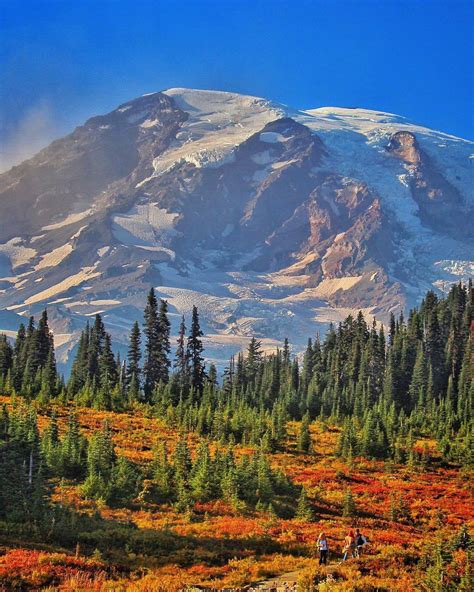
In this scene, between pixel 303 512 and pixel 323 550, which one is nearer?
pixel 323 550

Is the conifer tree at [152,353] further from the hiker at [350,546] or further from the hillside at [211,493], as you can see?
the hiker at [350,546]

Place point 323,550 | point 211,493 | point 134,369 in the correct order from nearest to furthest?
point 323,550 < point 211,493 < point 134,369

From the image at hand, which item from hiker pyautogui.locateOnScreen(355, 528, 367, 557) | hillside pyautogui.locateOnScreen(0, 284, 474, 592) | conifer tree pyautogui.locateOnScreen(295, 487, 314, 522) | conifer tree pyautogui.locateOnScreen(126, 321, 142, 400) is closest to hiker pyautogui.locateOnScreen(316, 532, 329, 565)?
hillside pyautogui.locateOnScreen(0, 284, 474, 592)

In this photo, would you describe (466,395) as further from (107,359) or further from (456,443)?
(107,359)

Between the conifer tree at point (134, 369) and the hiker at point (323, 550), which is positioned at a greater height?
the conifer tree at point (134, 369)

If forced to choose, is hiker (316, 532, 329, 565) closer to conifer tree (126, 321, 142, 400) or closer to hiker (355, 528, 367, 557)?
hiker (355, 528, 367, 557)

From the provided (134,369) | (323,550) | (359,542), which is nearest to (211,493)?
(359,542)

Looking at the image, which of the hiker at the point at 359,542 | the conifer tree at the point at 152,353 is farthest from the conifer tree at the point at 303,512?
the conifer tree at the point at 152,353

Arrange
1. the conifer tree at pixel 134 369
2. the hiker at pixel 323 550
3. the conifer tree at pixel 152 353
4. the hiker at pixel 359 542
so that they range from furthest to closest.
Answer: the conifer tree at pixel 152 353 < the conifer tree at pixel 134 369 < the hiker at pixel 359 542 < the hiker at pixel 323 550

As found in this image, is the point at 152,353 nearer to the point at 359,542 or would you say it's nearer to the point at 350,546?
the point at 359,542

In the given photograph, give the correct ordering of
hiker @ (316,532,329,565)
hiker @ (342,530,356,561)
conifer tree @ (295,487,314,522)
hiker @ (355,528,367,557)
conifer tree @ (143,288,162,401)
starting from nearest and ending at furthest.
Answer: hiker @ (316,532,329,565) → hiker @ (342,530,356,561) → hiker @ (355,528,367,557) → conifer tree @ (295,487,314,522) → conifer tree @ (143,288,162,401)

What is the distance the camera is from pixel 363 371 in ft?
382

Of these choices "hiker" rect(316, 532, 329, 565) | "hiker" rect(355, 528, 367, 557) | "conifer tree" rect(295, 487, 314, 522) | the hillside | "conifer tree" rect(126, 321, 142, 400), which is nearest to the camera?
the hillside

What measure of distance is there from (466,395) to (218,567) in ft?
248
